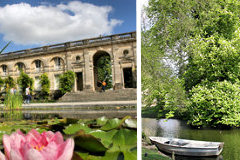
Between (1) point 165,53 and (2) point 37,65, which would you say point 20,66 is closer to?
(2) point 37,65

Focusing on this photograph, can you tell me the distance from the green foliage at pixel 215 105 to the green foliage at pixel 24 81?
1474mm

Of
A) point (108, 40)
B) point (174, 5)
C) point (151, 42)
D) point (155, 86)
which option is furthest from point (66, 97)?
point (174, 5)

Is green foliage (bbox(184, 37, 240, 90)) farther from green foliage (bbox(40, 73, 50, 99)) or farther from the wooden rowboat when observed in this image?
green foliage (bbox(40, 73, 50, 99))

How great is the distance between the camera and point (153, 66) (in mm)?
1869

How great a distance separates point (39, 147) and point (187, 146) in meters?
1.86

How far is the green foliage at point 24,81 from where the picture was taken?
3.99 feet

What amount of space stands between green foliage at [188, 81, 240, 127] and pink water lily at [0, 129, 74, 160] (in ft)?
6.28

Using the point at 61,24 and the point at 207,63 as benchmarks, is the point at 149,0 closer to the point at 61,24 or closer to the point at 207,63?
the point at 207,63

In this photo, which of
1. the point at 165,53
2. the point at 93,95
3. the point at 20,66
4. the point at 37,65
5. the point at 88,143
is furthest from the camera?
the point at 165,53

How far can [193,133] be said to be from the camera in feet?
6.43

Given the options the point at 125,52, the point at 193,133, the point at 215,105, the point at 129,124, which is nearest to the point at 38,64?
the point at 125,52

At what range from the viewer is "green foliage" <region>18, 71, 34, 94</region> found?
1.22 metres

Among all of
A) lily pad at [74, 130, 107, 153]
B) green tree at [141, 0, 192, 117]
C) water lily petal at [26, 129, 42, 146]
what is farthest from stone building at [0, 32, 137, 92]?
water lily petal at [26, 129, 42, 146]

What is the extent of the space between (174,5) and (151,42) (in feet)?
1.62
